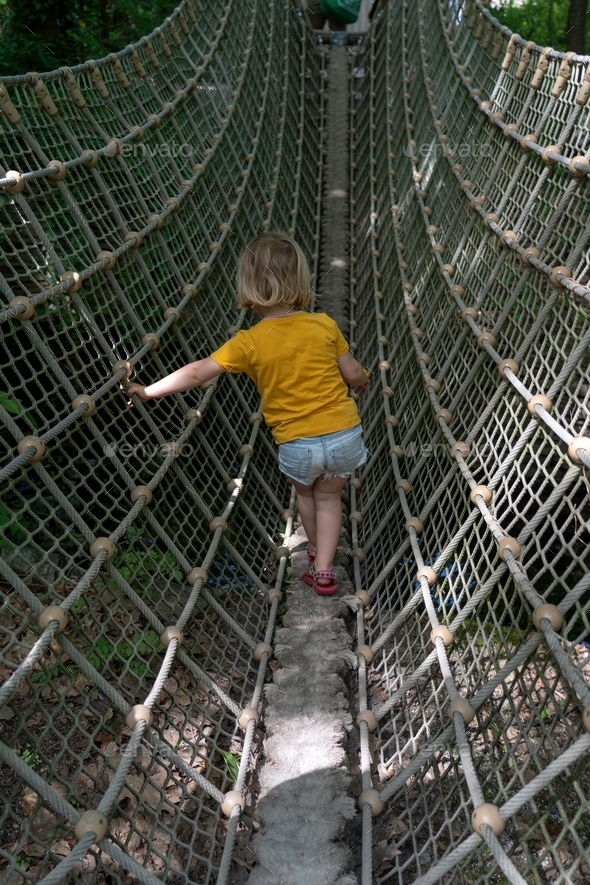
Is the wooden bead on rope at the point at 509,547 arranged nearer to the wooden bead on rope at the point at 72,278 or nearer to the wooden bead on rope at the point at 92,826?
the wooden bead on rope at the point at 92,826

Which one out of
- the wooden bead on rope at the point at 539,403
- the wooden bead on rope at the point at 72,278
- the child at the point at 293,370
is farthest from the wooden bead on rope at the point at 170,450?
the wooden bead on rope at the point at 539,403

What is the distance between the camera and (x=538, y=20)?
5.68 meters

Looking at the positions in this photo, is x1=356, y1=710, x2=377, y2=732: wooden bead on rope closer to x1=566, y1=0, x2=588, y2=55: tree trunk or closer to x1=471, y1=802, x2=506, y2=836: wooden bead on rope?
x1=471, y1=802, x2=506, y2=836: wooden bead on rope

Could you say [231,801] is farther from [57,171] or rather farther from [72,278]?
[57,171]

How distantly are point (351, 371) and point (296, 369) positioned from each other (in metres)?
0.16

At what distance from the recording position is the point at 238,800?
1235mm

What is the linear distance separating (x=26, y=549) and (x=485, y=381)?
137cm

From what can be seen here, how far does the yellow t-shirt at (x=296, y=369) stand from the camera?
1.57 meters

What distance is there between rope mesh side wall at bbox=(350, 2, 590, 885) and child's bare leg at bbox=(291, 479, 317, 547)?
0.56 feet

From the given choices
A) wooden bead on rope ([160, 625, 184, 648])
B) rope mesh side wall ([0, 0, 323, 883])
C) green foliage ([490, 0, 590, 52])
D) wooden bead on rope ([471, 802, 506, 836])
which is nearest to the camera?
wooden bead on rope ([471, 802, 506, 836])

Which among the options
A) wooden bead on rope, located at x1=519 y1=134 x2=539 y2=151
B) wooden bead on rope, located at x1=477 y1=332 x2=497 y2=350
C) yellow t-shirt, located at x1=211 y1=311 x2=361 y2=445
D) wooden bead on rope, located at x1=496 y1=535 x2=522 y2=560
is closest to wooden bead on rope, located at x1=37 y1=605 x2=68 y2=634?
yellow t-shirt, located at x1=211 y1=311 x2=361 y2=445

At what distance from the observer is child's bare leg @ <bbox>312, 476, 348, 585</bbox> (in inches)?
66.4

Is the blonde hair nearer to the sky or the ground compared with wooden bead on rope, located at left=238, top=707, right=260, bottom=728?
nearer to the sky

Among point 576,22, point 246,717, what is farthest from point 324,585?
point 576,22
